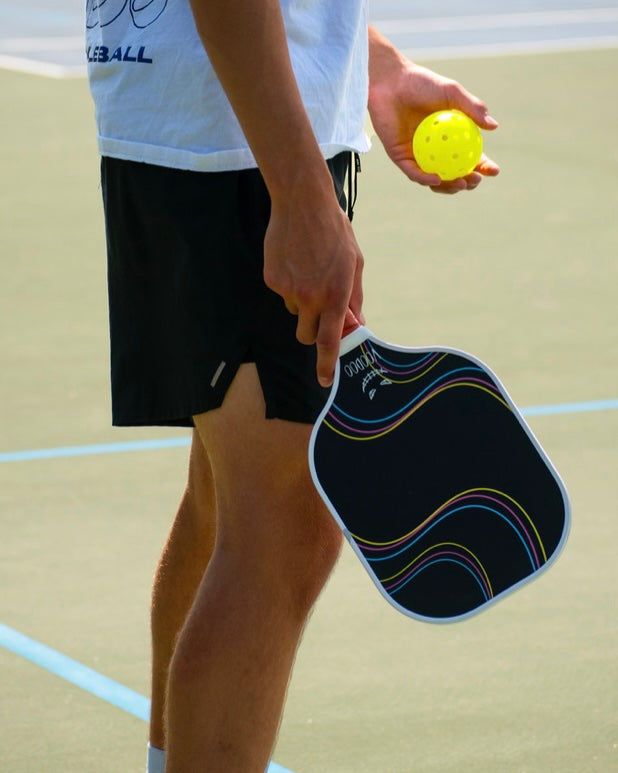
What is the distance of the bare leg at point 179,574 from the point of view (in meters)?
2.69

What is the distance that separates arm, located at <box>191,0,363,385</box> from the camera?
2.12m

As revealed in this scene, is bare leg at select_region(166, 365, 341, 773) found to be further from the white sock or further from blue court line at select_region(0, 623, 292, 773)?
→ blue court line at select_region(0, 623, 292, 773)

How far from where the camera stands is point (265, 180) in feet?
7.09

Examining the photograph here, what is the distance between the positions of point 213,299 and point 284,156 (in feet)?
0.86

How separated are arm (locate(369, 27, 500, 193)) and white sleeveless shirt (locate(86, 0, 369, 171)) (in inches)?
14.6

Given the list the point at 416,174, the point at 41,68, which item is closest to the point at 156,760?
the point at 416,174

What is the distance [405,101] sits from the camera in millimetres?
2873

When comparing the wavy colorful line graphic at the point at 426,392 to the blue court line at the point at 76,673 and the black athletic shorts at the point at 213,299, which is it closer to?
the black athletic shorts at the point at 213,299

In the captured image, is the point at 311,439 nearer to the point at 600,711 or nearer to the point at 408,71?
the point at 408,71

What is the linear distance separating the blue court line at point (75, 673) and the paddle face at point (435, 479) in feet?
3.24

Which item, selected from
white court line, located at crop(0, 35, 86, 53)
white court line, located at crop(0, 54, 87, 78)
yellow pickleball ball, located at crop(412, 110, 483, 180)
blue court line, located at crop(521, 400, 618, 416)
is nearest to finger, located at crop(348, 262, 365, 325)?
yellow pickleball ball, located at crop(412, 110, 483, 180)

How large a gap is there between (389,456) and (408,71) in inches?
31.2

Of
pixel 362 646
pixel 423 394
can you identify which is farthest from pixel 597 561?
pixel 423 394

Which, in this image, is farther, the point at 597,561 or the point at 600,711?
the point at 597,561
